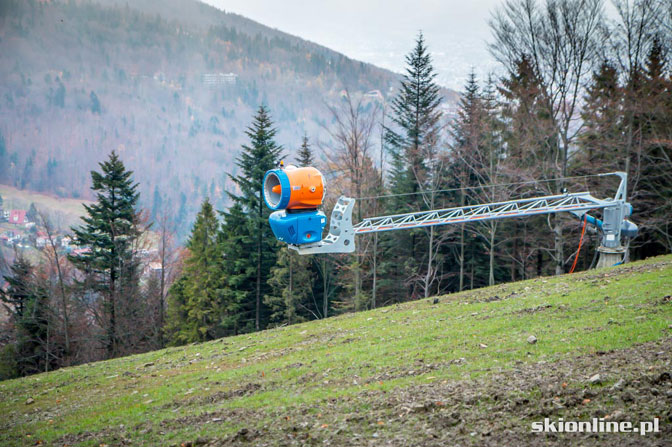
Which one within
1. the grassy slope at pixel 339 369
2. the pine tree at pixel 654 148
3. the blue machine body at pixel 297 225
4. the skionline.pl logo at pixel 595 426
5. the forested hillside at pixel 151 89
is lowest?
the grassy slope at pixel 339 369

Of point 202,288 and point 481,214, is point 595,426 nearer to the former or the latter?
point 481,214

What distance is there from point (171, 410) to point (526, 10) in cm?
2545

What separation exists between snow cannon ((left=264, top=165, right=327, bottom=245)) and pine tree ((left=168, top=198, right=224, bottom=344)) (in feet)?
71.1

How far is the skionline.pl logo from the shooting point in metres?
5.99

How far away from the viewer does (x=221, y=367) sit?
14.4 metres

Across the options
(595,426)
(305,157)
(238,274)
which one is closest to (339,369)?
(595,426)

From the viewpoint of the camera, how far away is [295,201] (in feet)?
43.6

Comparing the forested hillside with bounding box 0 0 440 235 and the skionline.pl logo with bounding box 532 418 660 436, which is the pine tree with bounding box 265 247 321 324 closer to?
the skionline.pl logo with bounding box 532 418 660 436

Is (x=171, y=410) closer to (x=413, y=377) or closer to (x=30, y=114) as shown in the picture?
(x=413, y=377)

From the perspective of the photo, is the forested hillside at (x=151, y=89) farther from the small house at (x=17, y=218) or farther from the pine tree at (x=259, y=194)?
the pine tree at (x=259, y=194)

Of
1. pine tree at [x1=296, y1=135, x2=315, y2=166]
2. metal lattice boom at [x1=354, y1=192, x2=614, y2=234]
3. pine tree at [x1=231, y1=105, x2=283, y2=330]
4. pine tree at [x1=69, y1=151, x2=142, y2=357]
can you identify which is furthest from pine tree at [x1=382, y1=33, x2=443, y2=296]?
→ pine tree at [x1=69, y1=151, x2=142, y2=357]

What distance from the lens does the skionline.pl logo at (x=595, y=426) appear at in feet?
19.6

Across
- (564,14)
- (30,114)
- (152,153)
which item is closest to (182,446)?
(564,14)

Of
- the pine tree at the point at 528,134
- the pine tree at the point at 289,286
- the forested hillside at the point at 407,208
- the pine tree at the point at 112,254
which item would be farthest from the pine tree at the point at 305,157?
the pine tree at the point at 528,134
